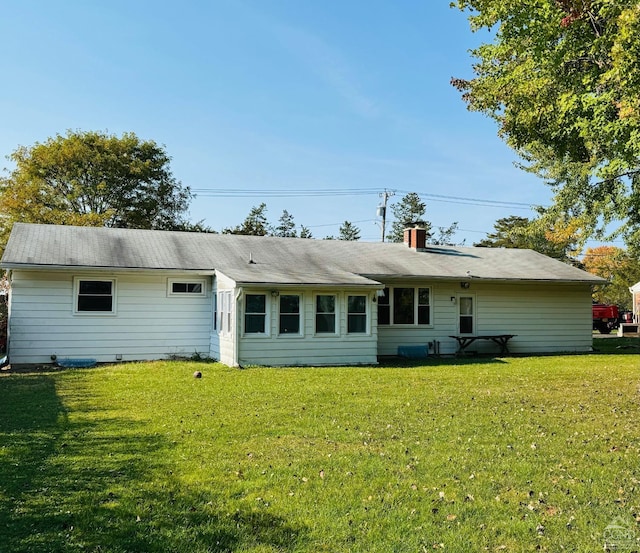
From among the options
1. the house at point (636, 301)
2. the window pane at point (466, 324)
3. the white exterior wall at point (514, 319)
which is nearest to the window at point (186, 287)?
the white exterior wall at point (514, 319)

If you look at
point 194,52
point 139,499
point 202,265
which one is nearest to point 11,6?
point 194,52

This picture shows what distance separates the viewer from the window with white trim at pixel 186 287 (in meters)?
15.2

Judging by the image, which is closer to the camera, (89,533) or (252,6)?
(89,533)

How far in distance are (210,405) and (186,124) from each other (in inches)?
522

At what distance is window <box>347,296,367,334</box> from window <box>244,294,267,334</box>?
246 centimetres

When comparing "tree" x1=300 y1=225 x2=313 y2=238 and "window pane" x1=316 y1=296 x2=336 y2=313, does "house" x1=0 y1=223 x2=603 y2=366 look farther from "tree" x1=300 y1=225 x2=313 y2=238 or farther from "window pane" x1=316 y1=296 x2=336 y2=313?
"tree" x1=300 y1=225 x2=313 y2=238

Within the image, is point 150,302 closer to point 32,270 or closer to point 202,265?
point 202,265

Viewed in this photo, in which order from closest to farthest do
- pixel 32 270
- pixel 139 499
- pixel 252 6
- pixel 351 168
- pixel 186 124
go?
1. pixel 139 499
2. pixel 252 6
3. pixel 32 270
4. pixel 186 124
5. pixel 351 168

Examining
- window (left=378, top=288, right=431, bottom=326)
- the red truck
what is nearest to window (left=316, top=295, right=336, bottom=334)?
window (left=378, top=288, right=431, bottom=326)

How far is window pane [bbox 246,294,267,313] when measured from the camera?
13758mm

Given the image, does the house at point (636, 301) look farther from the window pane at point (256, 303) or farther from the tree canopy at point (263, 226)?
the window pane at point (256, 303)

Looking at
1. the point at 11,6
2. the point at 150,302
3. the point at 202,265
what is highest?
the point at 11,6

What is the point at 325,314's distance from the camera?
14.7 meters

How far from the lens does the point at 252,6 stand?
11.9 m
